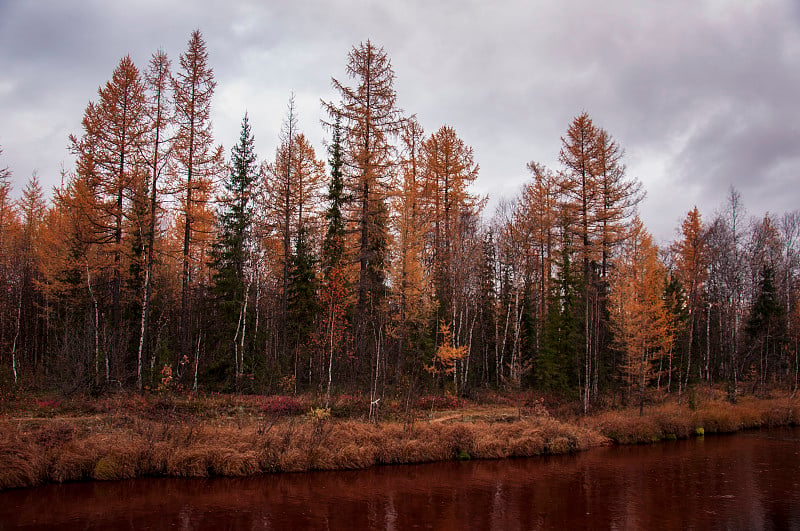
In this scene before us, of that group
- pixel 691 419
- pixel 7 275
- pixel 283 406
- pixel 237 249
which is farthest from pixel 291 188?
pixel 691 419

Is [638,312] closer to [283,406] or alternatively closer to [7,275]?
[283,406]

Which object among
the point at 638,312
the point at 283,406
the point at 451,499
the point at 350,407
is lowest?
the point at 451,499

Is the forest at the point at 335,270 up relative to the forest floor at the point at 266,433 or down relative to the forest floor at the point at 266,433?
up

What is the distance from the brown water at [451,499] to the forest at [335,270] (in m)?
4.85

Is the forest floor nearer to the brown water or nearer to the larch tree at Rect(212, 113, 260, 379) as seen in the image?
the brown water

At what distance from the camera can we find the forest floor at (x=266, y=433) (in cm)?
1305

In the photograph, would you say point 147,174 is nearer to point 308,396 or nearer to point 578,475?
point 308,396

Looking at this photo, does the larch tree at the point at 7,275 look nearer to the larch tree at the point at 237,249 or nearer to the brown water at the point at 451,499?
the larch tree at the point at 237,249

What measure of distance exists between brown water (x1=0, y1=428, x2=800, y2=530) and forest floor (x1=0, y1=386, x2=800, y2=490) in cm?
46

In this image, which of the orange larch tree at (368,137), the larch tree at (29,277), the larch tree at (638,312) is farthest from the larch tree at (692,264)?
the larch tree at (29,277)

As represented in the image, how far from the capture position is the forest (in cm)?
2075

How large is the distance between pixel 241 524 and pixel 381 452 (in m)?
6.57

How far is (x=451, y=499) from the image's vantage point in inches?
505

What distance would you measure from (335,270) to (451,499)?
9499 mm
